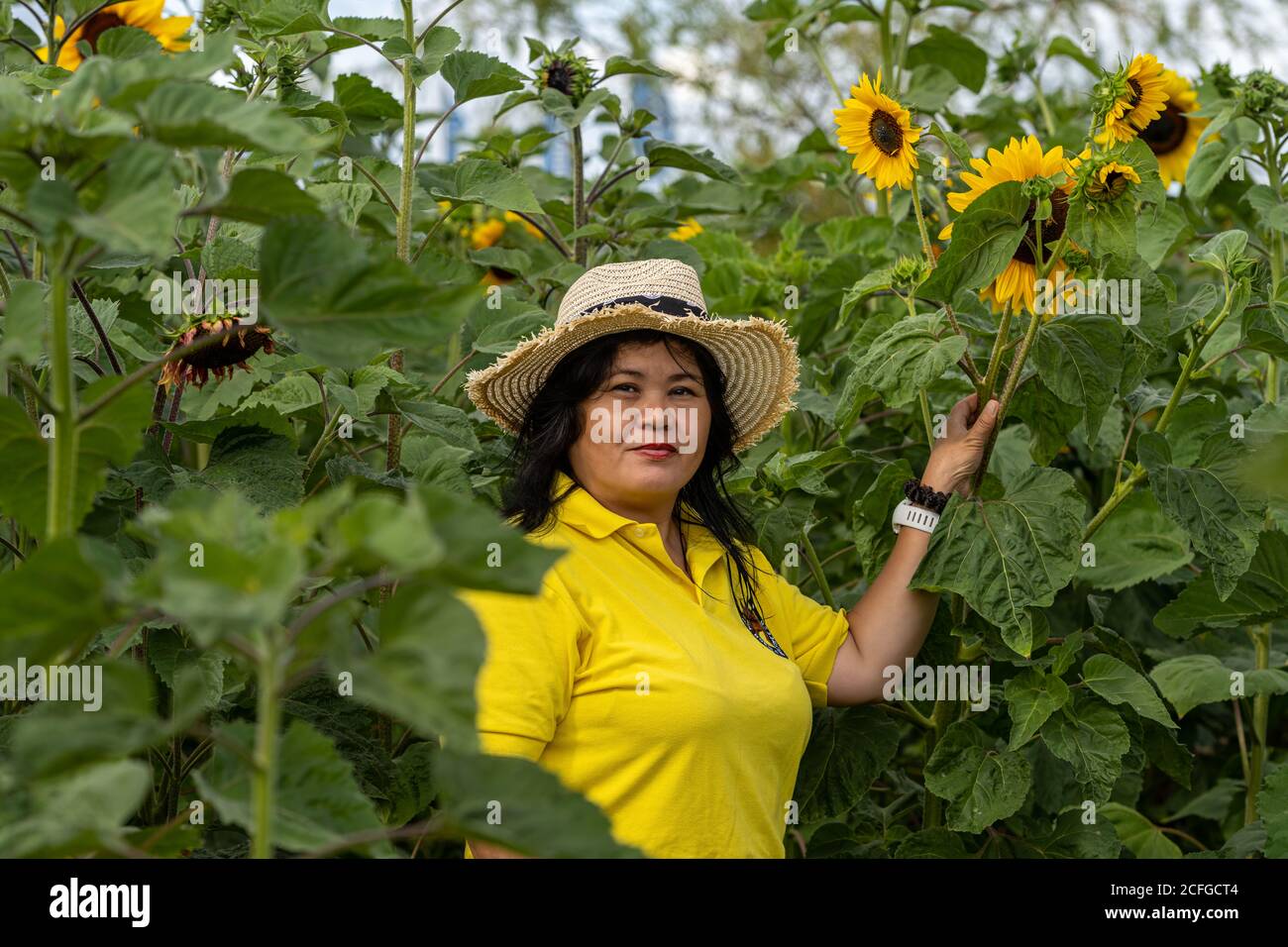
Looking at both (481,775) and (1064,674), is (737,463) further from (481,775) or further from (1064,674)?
(481,775)

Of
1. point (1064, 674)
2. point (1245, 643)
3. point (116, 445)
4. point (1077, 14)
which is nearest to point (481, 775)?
point (116, 445)

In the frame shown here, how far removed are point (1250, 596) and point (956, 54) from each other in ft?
4.50

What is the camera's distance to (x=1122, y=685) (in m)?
1.85

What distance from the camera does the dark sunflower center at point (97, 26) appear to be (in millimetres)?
2521

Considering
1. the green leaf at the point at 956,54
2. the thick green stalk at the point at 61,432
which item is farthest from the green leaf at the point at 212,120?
the green leaf at the point at 956,54

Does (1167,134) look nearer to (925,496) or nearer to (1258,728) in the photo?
(1258,728)

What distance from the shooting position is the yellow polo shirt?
1.58m

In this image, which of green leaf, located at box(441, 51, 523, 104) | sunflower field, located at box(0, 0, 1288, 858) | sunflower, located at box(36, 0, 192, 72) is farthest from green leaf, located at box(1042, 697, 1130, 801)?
sunflower, located at box(36, 0, 192, 72)

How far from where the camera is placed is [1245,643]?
8.36ft

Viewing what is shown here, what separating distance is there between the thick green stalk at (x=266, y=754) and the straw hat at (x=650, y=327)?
1042mm

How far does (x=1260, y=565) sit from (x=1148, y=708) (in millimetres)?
283

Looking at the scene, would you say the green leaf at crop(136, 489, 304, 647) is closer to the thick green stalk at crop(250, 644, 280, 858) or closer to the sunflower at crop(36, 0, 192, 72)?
the thick green stalk at crop(250, 644, 280, 858)

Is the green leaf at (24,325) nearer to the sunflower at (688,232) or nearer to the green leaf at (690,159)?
the green leaf at (690,159)
